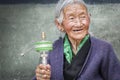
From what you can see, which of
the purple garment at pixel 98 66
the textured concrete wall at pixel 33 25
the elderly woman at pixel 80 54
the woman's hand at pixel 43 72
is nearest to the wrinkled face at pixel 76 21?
the elderly woman at pixel 80 54

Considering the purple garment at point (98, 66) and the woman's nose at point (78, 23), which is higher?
the woman's nose at point (78, 23)

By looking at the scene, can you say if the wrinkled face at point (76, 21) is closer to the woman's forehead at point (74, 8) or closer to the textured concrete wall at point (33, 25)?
the woman's forehead at point (74, 8)

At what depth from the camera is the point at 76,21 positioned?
3.43 meters

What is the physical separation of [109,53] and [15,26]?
2.17 meters

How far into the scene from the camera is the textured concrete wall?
5301 millimetres

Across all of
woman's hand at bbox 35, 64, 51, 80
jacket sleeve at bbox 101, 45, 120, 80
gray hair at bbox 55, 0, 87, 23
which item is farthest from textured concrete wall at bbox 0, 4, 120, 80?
woman's hand at bbox 35, 64, 51, 80

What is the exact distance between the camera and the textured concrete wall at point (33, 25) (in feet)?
17.4

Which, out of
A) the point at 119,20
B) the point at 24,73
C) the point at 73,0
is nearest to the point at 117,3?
the point at 119,20

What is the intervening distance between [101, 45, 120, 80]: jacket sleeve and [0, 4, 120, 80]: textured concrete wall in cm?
183

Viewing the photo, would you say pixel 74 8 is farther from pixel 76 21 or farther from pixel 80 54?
pixel 80 54

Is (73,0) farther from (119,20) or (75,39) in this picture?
(119,20)

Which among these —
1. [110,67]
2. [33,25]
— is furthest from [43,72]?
[33,25]

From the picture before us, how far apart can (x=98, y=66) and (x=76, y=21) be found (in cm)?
43

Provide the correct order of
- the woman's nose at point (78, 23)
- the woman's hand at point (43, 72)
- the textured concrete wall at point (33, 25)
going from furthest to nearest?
1. the textured concrete wall at point (33, 25)
2. the woman's nose at point (78, 23)
3. the woman's hand at point (43, 72)
